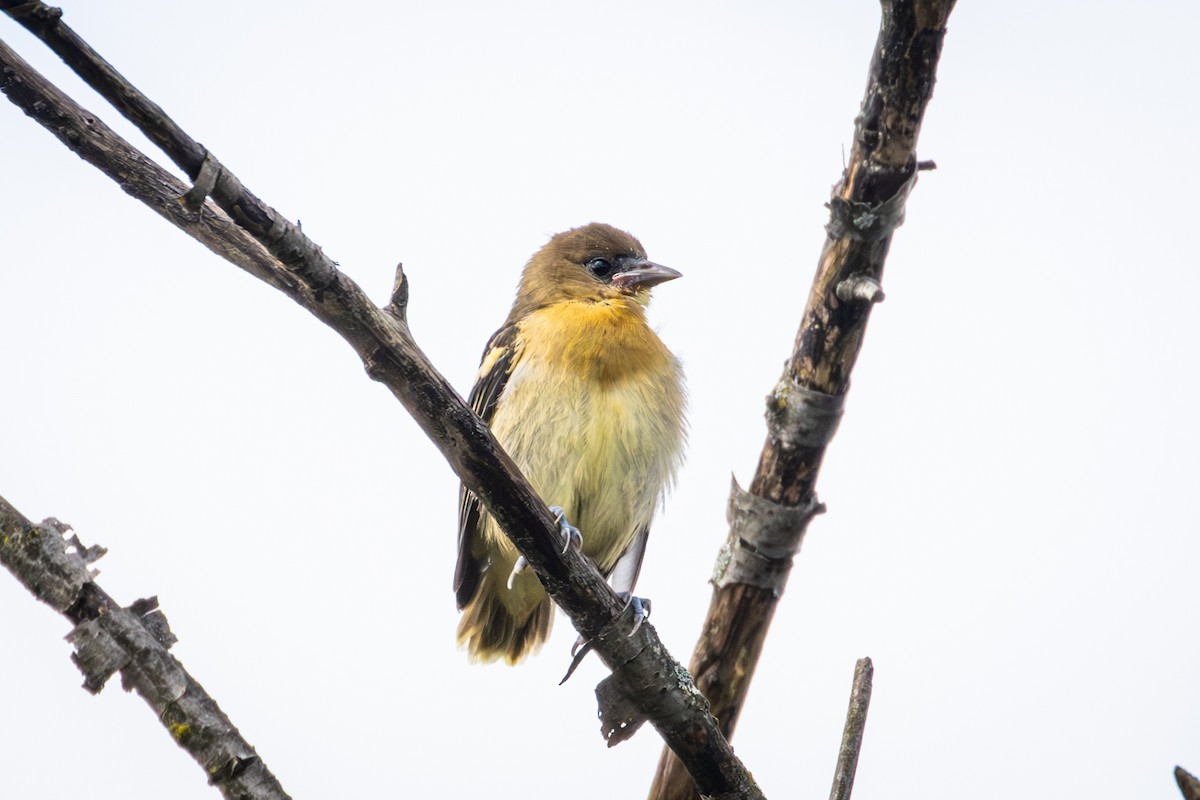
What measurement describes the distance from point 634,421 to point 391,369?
232 cm

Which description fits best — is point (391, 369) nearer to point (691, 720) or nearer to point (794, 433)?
point (691, 720)

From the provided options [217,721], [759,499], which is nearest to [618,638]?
[759,499]

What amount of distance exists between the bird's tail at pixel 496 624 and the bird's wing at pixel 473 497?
0.21 ft

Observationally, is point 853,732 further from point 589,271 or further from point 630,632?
point 589,271

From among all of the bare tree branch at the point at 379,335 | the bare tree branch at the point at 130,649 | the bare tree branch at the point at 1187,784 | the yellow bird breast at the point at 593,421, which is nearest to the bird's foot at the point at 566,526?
the yellow bird breast at the point at 593,421

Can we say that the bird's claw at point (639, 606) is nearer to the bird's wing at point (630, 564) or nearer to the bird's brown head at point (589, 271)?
the bird's wing at point (630, 564)

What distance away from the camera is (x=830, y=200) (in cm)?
430

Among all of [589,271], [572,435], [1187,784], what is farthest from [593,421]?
[1187,784]

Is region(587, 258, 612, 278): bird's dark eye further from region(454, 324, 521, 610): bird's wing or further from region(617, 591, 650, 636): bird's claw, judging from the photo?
region(617, 591, 650, 636): bird's claw

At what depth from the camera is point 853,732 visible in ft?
11.8

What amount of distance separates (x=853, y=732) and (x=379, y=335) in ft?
6.10

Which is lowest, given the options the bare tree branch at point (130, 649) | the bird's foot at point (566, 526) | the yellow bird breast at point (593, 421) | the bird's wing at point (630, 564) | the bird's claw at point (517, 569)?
→ the bare tree branch at point (130, 649)

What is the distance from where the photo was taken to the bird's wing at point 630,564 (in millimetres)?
6160

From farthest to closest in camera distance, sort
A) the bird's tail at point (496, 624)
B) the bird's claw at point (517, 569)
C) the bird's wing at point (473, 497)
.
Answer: the bird's tail at point (496, 624)
the bird's wing at point (473, 497)
the bird's claw at point (517, 569)
